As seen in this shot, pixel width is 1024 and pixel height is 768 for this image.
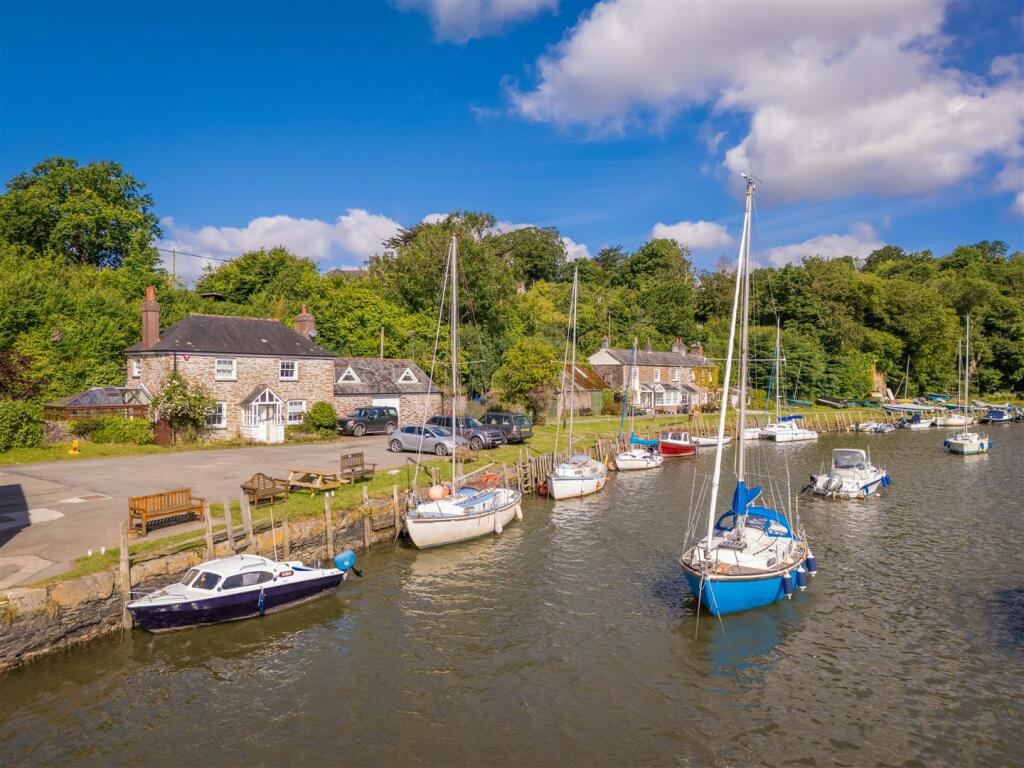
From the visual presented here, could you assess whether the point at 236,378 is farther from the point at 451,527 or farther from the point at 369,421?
the point at 451,527

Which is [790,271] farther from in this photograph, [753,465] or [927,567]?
[927,567]

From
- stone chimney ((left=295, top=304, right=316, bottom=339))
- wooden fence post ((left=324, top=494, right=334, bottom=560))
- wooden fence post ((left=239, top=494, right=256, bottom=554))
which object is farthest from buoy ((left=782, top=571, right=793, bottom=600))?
stone chimney ((left=295, top=304, right=316, bottom=339))

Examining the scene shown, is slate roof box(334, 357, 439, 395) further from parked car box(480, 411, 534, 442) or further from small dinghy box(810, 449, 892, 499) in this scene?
small dinghy box(810, 449, 892, 499)

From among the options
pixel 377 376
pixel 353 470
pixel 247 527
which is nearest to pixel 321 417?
pixel 377 376

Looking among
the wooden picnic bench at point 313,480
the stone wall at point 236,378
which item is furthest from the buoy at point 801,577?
the stone wall at point 236,378

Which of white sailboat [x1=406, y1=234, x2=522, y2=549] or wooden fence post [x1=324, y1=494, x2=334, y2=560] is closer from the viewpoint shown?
wooden fence post [x1=324, y1=494, x2=334, y2=560]
